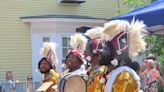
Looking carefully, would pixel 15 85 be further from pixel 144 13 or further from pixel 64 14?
pixel 144 13

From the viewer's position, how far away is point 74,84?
5035mm

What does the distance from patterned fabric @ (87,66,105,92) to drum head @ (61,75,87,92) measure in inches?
3.6

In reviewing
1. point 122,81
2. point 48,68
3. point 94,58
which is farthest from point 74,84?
point 48,68

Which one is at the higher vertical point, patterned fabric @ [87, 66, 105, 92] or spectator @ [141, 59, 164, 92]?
patterned fabric @ [87, 66, 105, 92]

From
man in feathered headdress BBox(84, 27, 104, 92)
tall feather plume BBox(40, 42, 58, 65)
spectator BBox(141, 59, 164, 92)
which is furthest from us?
spectator BBox(141, 59, 164, 92)

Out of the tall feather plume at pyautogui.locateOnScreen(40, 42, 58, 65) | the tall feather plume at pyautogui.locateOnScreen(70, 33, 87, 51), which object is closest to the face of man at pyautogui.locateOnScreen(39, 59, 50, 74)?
the tall feather plume at pyautogui.locateOnScreen(40, 42, 58, 65)

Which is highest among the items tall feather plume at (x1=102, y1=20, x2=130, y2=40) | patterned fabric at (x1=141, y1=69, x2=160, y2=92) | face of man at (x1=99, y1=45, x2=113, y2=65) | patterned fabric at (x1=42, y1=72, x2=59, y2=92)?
tall feather plume at (x1=102, y1=20, x2=130, y2=40)

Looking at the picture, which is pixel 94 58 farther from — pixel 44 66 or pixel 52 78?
pixel 44 66

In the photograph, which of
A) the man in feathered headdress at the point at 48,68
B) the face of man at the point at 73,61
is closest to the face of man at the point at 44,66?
the man in feathered headdress at the point at 48,68

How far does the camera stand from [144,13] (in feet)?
20.1

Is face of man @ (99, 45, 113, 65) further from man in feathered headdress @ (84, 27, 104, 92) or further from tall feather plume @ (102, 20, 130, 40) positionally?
man in feathered headdress @ (84, 27, 104, 92)

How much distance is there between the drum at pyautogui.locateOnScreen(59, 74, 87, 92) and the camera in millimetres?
4946

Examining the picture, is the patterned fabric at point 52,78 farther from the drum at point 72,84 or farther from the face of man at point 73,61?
the drum at point 72,84

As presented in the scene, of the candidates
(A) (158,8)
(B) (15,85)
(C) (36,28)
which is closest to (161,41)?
(B) (15,85)
